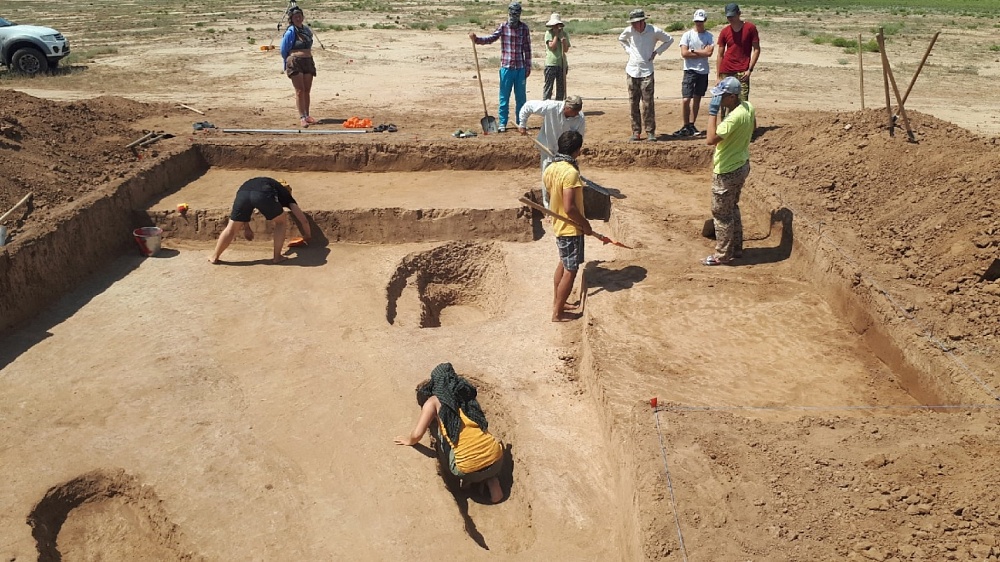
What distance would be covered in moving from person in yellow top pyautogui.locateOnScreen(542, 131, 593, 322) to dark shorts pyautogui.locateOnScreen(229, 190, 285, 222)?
144 inches

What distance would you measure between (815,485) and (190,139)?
426 inches

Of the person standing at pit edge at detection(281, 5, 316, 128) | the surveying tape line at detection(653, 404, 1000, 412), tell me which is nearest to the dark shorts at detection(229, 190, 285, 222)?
the person standing at pit edge at detection(281, 5, 316, 128)

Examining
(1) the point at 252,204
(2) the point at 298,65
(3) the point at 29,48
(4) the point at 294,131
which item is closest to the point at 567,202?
(1) the point at 252,204

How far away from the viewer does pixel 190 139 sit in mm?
12086

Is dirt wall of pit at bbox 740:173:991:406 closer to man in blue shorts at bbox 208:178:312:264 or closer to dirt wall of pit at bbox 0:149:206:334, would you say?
man in blue shorts at bbox 208:178:312:264

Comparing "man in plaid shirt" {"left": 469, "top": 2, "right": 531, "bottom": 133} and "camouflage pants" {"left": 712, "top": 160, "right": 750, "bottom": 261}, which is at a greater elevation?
"man in plaid shirt" {"left": 469, "top": 2, "right": 531, "bottom": 133}

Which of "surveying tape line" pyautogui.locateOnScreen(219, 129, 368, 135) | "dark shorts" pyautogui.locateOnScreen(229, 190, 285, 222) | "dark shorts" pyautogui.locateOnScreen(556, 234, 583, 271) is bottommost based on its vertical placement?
"dark shorts" pyautogui.locateOnScreen(556, 234, 583, 271)

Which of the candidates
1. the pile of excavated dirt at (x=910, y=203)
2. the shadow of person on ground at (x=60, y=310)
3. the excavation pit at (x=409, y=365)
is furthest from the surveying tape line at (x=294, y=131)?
the pile of excavated dirt at (x=910, y=203)

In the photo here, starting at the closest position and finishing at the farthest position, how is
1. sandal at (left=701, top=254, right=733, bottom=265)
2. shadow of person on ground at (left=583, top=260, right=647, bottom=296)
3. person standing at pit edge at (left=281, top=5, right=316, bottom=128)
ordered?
shadow of person on ground at (left=583, top=260, right=647, bottom=296), sandal at (left=701, top=254, right=733, bottom=265), person standing at pit edge at (left=281, top=5, right=316, bottom=128)

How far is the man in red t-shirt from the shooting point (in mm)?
10617

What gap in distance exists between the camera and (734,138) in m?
7.67

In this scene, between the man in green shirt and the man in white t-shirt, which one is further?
the man in green shirt

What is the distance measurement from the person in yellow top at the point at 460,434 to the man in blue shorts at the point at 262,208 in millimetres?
3972

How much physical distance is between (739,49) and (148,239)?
849 cm
